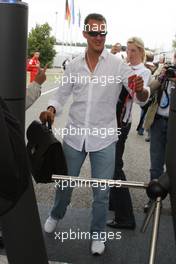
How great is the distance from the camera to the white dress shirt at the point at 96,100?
135 inches

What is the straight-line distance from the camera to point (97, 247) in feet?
12.1

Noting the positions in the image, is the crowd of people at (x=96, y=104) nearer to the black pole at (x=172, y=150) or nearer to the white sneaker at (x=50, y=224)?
the white sneaker at (x=50, y=224)

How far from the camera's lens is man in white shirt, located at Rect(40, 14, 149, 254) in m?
3.44

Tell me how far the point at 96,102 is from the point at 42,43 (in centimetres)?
3493

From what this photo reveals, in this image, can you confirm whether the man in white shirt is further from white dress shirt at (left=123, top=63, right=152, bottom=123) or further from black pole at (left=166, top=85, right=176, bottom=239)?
black pole at (left=166, top=85, right=176, bottom=239)

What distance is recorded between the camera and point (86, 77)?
3.48 meters

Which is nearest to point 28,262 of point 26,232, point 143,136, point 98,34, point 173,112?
point 26,232

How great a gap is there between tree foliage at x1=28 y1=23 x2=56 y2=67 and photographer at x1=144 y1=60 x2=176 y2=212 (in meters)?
31.0

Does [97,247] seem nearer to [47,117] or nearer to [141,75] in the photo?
[47,117]

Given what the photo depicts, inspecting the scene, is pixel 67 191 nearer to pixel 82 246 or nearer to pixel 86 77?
pixel 82 246

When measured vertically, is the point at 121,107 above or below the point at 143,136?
above

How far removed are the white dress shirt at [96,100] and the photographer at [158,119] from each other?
0.89 meters

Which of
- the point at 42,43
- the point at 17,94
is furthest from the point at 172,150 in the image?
the point at 42,43

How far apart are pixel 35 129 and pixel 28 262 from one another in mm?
909
